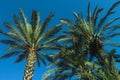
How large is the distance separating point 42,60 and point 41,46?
359cm

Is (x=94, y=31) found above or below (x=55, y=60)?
above

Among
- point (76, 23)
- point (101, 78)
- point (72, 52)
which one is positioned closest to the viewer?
point (101, 78)

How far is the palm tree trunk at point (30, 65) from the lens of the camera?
34037 millimetres

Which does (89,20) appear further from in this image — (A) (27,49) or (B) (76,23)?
(A) (27,49)

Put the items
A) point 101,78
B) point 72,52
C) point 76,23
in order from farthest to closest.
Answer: point 76,23 → point 72,52 → point 101,78

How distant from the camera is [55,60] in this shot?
35.8 m

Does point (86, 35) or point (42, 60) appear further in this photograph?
point (42, 60)

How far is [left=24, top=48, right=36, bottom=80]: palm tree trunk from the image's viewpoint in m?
34.0

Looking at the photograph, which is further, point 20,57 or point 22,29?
point 20,57

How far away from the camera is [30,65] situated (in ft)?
114

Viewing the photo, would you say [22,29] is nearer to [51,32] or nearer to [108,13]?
[51,32]

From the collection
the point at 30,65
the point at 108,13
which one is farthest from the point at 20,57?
the point at 108,13

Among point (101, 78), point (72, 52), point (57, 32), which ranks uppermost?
point (57, 32)

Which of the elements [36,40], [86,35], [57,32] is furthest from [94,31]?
[36,40]
